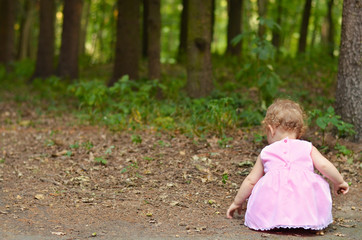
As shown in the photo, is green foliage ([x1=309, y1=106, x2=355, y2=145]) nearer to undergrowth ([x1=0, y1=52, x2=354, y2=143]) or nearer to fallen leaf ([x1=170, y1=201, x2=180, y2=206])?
undergrowth ([x1=0, y1=52, x2=354, y2=143])

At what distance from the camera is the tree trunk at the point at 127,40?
39.2ft

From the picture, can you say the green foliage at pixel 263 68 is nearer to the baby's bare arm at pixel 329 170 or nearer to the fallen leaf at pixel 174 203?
the fallen leaf at pixel 174 203

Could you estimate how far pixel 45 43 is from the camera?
16.0 meters

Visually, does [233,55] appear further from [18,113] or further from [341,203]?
[341,203]

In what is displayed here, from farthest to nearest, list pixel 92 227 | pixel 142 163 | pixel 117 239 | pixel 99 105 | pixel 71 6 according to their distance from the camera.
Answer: pixel 71 6 < pixel 99 105 < pixel 142 163 < pixel 92 227 < pixel 117 239

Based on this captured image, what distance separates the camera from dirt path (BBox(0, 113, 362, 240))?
14.1 feet

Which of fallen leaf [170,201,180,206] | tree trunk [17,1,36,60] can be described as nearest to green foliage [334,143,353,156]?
fallen leaf [170,201,180,206]

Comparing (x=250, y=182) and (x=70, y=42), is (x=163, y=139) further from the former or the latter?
(x=70, y=42)

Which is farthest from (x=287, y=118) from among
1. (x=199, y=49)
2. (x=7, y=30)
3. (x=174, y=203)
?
(x=7, y=30)

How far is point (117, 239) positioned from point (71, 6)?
11.8 metres

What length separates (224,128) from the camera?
23.9 feet

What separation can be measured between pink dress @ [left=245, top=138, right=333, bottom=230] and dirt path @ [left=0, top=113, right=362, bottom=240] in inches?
5.5

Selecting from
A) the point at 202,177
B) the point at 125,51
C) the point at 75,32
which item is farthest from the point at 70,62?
the point at 202,177

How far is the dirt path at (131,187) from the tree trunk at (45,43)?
8.13 m
